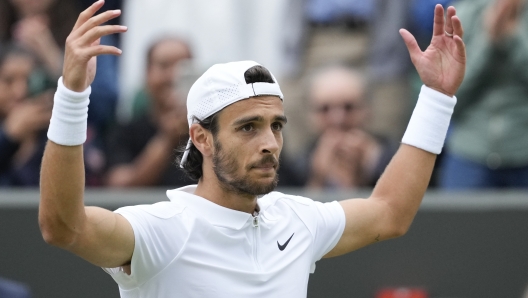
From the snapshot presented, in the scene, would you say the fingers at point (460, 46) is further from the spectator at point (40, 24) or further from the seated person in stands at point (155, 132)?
the spectator at point (40, 24)

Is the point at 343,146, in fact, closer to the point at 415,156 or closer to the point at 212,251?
the point at 415,156

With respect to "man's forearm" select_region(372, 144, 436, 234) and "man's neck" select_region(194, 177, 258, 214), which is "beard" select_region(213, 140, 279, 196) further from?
"man's forearm" select_region(372, 144, 436, 234)

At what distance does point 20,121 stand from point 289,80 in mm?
2016

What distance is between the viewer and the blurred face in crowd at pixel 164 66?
22.4ft

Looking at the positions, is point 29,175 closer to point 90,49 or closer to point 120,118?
point 120,118

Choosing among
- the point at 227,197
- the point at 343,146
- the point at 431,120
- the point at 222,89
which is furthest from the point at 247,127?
the point at 343,146

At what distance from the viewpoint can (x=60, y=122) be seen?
298 cm

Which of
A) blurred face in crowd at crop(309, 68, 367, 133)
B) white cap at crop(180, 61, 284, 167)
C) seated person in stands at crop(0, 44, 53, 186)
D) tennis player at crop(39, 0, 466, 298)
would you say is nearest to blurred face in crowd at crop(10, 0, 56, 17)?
seated person in stands at crop(0, 44, 53, 186)

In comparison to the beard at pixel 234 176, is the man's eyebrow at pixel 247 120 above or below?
above

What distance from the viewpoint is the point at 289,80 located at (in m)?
7.25

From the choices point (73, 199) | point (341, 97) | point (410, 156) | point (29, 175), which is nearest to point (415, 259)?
point (341, 97)

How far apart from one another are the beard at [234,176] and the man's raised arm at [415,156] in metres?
0.55

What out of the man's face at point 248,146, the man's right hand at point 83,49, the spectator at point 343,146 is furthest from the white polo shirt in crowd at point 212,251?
the spectator at point 343,146

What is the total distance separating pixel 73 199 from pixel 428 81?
5.16ft
